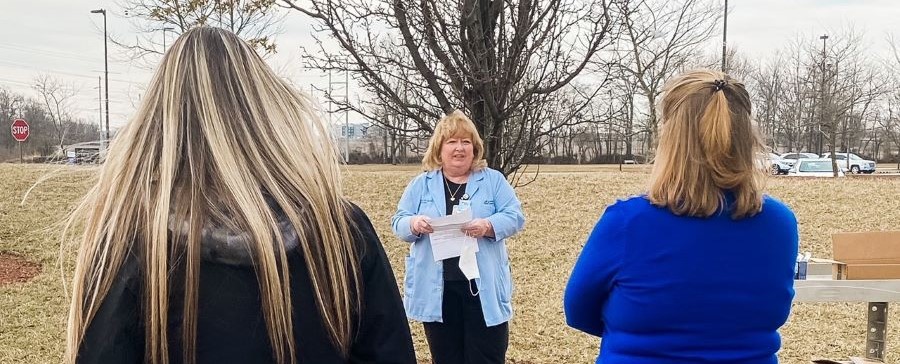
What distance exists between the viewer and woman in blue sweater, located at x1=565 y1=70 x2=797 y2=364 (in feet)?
6.50

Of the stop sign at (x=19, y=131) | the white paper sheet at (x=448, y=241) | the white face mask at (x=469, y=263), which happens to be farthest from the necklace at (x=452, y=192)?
the stop sign at (x=19, y=131)

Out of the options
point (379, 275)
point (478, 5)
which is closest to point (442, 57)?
point (478, 5)

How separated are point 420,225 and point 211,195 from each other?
250 cm

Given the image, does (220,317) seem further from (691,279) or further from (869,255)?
(869,255)

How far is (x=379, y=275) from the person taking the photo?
162 centimetres

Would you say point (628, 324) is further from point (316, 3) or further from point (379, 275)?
point (316, 3)

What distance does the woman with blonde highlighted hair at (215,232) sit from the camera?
1.38m

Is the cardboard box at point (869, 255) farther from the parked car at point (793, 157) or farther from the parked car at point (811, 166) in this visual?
the parked car at point (793, 157)

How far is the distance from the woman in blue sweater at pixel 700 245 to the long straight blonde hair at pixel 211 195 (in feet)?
2.73

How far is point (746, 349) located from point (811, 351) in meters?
5.13

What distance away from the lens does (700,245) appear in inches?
78.0

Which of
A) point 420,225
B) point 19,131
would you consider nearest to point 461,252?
point 420,225

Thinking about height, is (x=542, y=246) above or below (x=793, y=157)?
below

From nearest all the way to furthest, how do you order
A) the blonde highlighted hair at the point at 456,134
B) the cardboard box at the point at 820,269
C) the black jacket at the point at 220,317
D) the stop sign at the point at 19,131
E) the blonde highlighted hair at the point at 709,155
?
the black jacket at the point at 220,317 < the blonde highlighted hair at the point at 709,155 < the blonde highlighted hair at the point at 456,134 < the cardboard box at the point at 820,269 < the stop sign at the point at 19,131
